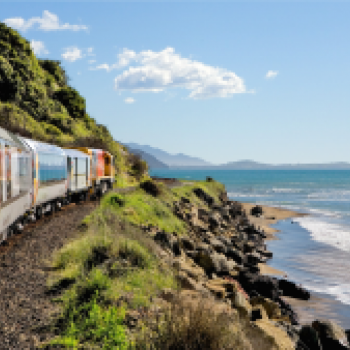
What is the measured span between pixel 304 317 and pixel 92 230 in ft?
26.3

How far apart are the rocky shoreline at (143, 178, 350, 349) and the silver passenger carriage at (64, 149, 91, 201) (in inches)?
219

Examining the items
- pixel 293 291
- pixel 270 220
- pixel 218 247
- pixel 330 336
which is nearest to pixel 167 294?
pixel 330 336

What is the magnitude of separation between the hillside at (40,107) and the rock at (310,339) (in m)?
25.6

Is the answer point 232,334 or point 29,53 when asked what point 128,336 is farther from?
point 29,53

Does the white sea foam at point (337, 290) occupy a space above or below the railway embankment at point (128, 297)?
below

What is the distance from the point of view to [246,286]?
55.0 feet

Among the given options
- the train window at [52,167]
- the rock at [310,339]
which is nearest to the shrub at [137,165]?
the train window at [52,167]

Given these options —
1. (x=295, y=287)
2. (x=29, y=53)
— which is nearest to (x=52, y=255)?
(x=295, y=287)

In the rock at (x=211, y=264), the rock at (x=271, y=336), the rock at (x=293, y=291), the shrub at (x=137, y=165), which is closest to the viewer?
the rock at (x=271, y=336)

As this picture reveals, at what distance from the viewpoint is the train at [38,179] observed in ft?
38.3

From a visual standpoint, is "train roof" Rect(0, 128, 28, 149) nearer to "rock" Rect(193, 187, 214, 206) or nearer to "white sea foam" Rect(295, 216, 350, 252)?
"white sea foam" Rect(295, 216, 350, 252)

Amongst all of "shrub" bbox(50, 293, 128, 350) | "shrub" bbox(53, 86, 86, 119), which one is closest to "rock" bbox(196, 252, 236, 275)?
"shrub" bbox(50, 293, 128, 350)

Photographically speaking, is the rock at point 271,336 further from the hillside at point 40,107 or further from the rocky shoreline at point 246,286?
the hillside at point 40,107

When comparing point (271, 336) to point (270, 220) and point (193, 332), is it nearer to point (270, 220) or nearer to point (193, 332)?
point (193, 332)
